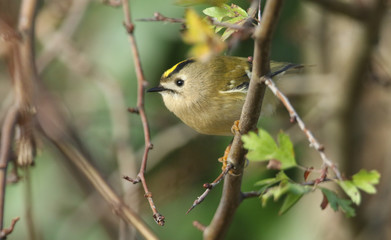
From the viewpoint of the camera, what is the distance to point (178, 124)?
381cm

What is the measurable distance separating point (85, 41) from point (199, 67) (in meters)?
1.75

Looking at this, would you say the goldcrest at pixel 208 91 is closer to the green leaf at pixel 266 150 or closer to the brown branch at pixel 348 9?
the brown branch at pixel 348 9

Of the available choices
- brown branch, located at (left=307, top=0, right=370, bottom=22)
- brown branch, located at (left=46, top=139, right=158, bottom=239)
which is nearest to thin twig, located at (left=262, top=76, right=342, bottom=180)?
brown branch, located at (left=46, top=139, right=158, bottom=239)

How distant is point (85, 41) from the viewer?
419cm

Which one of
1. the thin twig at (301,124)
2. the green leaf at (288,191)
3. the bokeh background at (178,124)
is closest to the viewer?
the thin twig at (301,124)

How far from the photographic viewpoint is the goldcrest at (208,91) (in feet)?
7.95

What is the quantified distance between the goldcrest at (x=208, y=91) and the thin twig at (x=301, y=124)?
3.43 feet

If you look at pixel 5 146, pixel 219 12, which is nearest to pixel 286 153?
pixel 219 12

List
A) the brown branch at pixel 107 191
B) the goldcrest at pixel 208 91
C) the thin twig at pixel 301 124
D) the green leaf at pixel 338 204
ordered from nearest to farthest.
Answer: the thin twig at pixel 301 124, the green leaf at pixel 338 204, the brown branch at pixel 107 191, the goldcrest at pixel 208 91

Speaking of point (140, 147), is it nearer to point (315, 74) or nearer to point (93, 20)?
point (93, 20)

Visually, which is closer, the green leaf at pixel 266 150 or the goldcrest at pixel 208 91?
the green leaf at pixel 266 150

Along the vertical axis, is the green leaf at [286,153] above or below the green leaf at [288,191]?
above

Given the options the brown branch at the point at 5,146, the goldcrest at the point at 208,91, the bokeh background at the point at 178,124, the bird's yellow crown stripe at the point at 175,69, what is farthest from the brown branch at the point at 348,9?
the brown branch at the point at 5,146

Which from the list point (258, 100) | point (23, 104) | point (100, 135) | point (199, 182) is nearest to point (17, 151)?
point (23, 104)
